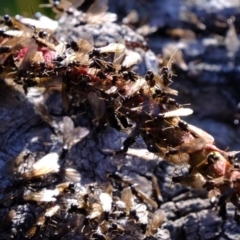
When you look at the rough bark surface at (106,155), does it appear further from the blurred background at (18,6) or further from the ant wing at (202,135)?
the blurred background at (18,6)

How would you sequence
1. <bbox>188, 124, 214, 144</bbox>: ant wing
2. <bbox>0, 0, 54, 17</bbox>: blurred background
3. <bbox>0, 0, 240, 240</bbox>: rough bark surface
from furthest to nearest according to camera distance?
<bbox>0, 0, 54, 17</bbox>: blurred background
<bbox>0, 0, 240, 240</bbox>: rough bark surface
<bbox>188, 124, 214, 144</bbox>: ant wing

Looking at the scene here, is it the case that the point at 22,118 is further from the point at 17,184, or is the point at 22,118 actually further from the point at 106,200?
the point at 106,200

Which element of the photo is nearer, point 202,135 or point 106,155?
point 202,135

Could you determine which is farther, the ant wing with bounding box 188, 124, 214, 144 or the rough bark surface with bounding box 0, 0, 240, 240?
the rough bark surface with bounding box 0, 0, 240, 240

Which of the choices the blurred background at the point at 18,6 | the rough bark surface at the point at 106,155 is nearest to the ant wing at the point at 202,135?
the rough bark surface at the point at 106,155

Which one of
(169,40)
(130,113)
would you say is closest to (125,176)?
(130,113)

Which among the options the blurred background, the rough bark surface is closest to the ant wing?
the rough bark surface

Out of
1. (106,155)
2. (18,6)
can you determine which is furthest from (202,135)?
(18,6)

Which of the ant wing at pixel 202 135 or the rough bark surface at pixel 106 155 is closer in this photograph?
the ant wing at pixel 202 135

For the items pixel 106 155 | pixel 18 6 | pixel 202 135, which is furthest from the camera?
pixel 18 6

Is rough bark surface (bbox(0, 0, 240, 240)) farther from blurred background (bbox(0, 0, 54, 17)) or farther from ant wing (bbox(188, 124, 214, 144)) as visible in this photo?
blurred background (bbox(0, 0, 54, 17))

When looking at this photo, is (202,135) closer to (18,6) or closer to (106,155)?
(106,155)
